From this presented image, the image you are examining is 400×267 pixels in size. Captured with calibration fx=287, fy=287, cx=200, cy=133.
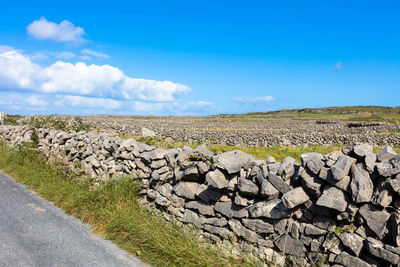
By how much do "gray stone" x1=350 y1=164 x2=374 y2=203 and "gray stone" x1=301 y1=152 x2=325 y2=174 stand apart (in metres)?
0.51

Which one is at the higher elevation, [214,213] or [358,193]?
[358,193]

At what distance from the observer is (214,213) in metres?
5.93

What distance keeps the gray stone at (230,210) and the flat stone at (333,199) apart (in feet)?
4.88

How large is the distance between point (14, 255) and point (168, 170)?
3.46m

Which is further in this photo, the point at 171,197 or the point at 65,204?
the point at 65,204

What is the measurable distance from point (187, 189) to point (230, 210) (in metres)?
1.19

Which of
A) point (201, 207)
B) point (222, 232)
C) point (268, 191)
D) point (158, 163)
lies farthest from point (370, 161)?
point (158, 163)

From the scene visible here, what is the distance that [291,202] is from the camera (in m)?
4.52

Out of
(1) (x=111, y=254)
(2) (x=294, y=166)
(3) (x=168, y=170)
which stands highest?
(2) (x=294, y=166)

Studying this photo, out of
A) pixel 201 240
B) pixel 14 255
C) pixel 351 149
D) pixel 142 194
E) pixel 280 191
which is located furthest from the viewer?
pixel 142 194

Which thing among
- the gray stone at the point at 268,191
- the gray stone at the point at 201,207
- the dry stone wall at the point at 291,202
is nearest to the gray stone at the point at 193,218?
the dry stone wall at the point at 291,202

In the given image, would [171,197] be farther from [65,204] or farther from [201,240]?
[65,204]

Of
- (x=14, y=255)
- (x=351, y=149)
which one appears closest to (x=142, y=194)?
(x=14, y=255)

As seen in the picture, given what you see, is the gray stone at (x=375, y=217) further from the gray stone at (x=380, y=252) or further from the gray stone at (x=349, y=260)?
the gray stone at (x=349, y=260)
